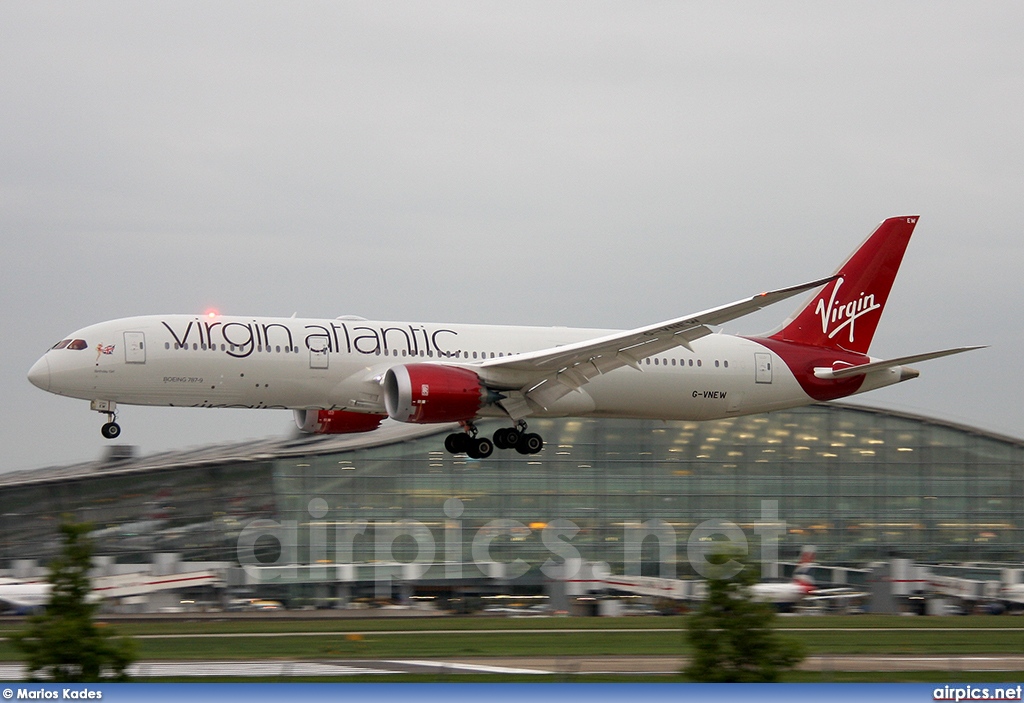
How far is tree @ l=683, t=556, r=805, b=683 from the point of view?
22.5 metres

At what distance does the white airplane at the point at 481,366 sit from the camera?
3559 centimetres

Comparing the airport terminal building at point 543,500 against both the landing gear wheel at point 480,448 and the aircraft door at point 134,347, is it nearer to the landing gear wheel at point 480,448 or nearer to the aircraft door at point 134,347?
the landing gear wheel at point 480,448

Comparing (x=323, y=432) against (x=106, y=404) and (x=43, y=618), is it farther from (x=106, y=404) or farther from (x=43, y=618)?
(x=43, y=618)

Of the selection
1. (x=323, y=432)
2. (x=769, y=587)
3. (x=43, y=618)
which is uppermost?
(x=323, y=432)

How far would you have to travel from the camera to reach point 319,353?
3684 cm

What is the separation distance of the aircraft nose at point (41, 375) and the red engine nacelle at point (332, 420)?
28.8ft

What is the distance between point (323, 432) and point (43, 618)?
65.0ft

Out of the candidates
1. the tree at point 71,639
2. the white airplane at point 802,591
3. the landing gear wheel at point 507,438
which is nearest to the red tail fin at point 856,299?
the white airplane at point 802,591

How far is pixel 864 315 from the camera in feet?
144

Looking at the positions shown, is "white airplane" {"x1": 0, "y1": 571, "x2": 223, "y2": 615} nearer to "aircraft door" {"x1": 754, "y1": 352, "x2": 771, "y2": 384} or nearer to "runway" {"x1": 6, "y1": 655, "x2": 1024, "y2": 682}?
"runway" {"x1": 6, "y1": 655, "x2": 1024, "y2": 682}

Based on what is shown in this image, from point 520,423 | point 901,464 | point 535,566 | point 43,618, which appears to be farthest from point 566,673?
point 901,464

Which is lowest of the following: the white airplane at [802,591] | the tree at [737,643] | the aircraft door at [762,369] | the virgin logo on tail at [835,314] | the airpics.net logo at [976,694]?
the white airplane at [802,591]

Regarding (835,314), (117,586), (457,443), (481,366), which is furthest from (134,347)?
(835,314)

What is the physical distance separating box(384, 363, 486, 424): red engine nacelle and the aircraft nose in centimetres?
991
